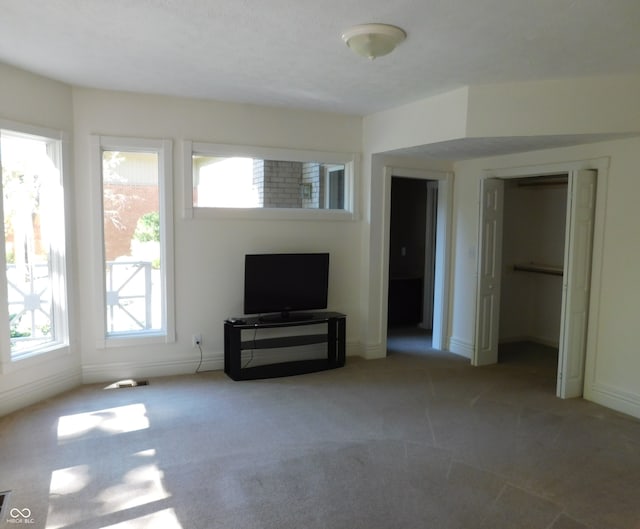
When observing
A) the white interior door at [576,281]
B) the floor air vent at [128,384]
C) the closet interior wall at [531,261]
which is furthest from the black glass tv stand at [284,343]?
the closet interior wall at [531,261]

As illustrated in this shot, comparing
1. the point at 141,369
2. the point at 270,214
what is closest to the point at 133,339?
the point at 141,369

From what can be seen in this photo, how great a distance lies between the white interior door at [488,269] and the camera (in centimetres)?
527

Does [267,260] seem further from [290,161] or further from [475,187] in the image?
[475,187]

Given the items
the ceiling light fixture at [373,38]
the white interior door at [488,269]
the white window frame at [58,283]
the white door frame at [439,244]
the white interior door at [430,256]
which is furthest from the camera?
the white interior door at [430,256]

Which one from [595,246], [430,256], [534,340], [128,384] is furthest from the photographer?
[430,256]

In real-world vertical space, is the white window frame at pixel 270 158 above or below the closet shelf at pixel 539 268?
above

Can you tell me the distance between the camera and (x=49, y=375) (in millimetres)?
4281

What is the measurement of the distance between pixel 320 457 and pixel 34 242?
302 cm

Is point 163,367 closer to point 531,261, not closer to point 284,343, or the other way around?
point 284,343

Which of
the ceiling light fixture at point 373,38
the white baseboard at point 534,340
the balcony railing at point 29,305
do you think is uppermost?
the ceiling light fixture at point 373,38

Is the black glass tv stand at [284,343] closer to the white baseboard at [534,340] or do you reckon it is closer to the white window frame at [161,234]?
the white window frame at [161,234]

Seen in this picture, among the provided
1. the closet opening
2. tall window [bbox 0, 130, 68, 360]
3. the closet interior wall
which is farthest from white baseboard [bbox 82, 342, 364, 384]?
the closet interior wall

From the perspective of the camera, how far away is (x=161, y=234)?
15.7 ft

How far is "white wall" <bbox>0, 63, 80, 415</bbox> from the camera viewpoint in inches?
151
